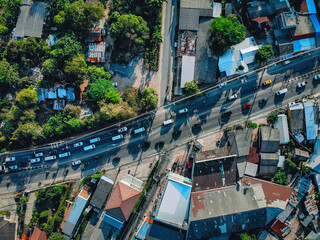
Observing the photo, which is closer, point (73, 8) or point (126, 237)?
point (73, 8)

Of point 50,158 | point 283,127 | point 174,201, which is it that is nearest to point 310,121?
point 283,127

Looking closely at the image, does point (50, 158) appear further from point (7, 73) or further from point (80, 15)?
point (80, 15)

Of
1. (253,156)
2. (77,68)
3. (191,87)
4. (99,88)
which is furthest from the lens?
(253,156)

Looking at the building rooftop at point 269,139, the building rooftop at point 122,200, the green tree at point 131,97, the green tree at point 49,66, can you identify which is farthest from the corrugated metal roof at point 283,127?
the green tree at point 49,66

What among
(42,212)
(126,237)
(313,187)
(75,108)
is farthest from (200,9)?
(42,212)

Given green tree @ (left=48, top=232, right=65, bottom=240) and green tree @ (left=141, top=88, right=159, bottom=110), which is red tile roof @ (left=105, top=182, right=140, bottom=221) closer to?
green tree @ (left=48, top=232, right=65, bottom=240)

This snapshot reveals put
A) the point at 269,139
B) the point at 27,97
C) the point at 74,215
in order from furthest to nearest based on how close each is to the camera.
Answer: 1. the point at 74,215
2. the point at 269,139
3. the point at 27,97

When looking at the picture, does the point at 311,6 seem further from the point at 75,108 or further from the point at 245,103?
the point at 75,108

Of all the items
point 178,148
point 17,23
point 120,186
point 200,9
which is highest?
point 200,9

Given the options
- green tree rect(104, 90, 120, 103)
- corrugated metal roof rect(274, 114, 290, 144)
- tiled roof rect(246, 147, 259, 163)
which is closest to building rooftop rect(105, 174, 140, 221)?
green tree rect(104, 90, 120, 103)
